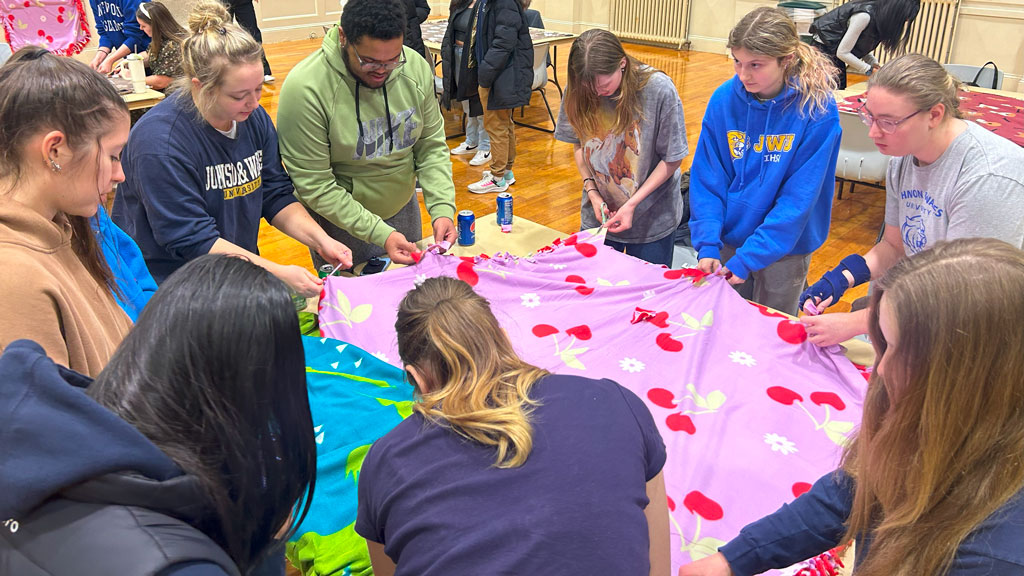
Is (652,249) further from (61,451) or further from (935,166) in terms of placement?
(61,451)

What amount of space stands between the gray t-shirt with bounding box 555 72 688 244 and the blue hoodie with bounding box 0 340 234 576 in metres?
2.05

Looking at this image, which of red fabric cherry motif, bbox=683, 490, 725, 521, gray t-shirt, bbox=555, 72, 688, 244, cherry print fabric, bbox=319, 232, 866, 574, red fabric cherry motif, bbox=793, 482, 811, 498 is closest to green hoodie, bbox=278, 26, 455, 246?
cherry print fabric, bbox=319, 232, 866, 574

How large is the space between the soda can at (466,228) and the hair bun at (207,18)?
99cm

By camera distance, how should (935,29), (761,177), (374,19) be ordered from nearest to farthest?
(374,19), (761,177), (935,29)

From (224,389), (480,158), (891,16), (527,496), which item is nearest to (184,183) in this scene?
(224,389)

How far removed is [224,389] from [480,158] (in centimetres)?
477

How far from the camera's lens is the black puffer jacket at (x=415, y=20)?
5.25m

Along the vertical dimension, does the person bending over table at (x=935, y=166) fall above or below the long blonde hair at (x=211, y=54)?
below

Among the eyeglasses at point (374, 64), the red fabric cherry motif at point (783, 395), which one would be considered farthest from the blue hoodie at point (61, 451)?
the eyeglasses at point (374, 64)

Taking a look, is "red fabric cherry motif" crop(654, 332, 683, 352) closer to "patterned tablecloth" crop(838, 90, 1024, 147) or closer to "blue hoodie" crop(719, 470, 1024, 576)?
"blue hoodie" crop(719, 470, 1024, 576)

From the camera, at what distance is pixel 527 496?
1.06 m

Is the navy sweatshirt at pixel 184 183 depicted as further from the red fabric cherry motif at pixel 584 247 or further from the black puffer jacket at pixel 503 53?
the black puffer jacket at pixel 503 53

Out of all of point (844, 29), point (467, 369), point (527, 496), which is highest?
point (844, 29)

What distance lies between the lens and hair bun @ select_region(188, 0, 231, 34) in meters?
1.94
